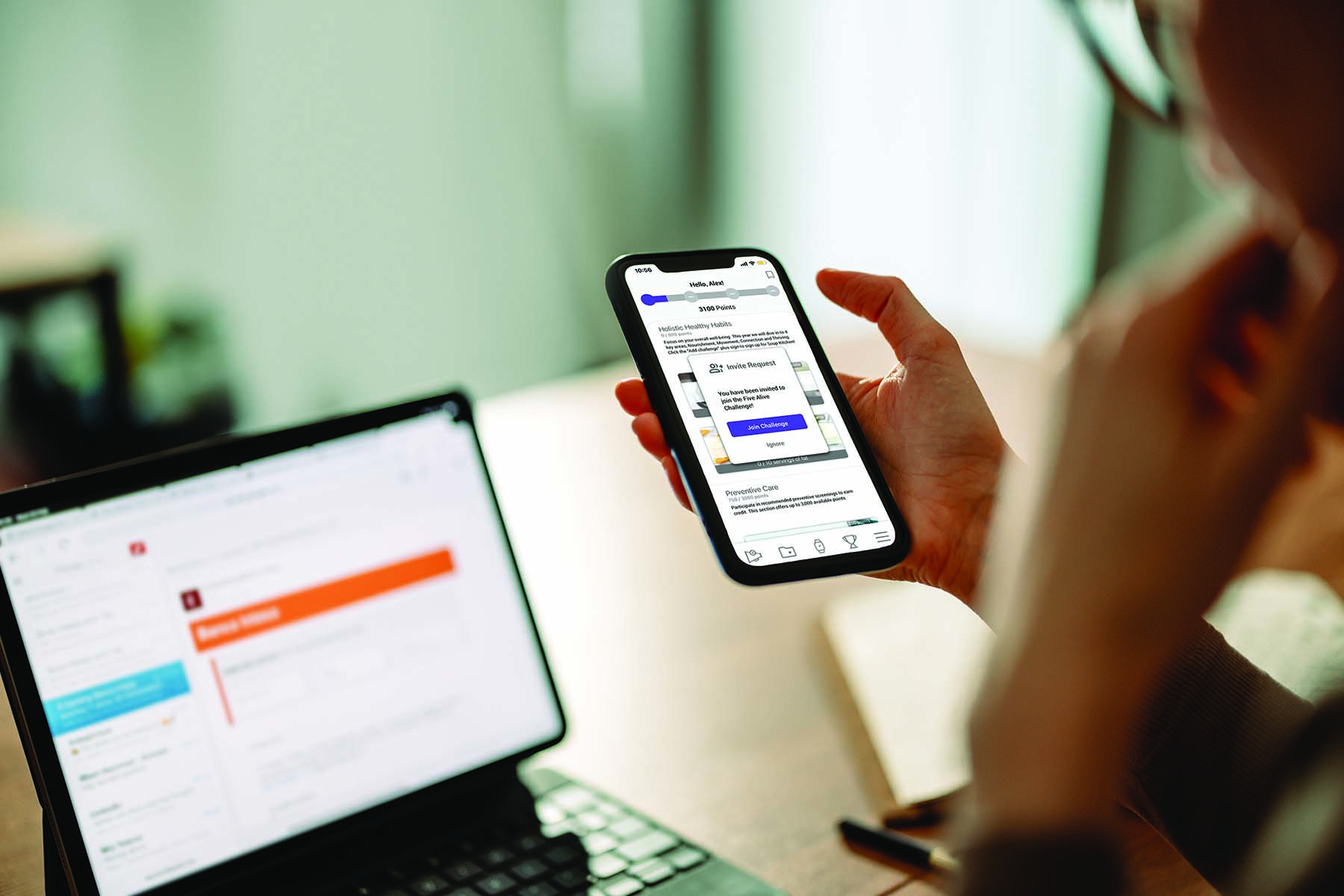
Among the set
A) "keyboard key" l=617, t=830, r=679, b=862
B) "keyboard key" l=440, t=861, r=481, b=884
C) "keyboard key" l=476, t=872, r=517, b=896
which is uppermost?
"keyboard key" l=440, t=861, r=481, b=884

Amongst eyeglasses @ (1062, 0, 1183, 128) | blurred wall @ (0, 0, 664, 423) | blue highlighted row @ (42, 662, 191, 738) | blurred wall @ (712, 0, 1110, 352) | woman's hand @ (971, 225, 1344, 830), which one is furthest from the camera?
blurred wall @ (712, 0, 1110, 352)

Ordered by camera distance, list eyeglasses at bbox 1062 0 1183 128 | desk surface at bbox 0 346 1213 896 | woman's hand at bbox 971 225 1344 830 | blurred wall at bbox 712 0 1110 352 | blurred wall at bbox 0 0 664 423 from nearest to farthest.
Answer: woman's hand at bbox 971 225 1344 830 → desk surface at bbox 0 346 1213 896 → eyeglasses at bbox 1062 0 1183 128 → blurred wall at bbox 0 0 664 423 → blurred wall at bbox 712 0 1110 352

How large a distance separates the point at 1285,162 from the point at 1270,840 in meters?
0.21

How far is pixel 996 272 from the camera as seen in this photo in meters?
3.33

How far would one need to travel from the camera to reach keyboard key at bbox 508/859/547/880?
685 mm

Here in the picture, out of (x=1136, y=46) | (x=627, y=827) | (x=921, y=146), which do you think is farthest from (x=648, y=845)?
(x=921, y=146)

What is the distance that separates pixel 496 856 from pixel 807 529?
0.92ft

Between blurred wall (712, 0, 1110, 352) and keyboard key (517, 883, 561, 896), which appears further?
blurred wall (712, 0, 1110, 352)

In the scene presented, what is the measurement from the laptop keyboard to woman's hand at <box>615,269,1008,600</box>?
0.71ft

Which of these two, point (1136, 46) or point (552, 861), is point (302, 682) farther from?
point (1136, 46)

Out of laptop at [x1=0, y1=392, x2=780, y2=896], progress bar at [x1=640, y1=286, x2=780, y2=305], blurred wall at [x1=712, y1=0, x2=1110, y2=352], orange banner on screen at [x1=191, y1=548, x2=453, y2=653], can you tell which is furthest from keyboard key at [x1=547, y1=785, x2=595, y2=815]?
blurred wall at [x1=712, y1=0, x2=1110, y2=352]

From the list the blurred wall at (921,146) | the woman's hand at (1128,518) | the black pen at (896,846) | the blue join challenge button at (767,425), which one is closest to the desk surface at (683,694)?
the black pen at (896,846)

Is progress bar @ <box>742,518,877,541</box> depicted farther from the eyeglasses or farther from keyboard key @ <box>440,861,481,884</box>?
the eyeglasses

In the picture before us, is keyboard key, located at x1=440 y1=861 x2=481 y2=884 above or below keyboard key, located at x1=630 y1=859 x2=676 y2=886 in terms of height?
above
